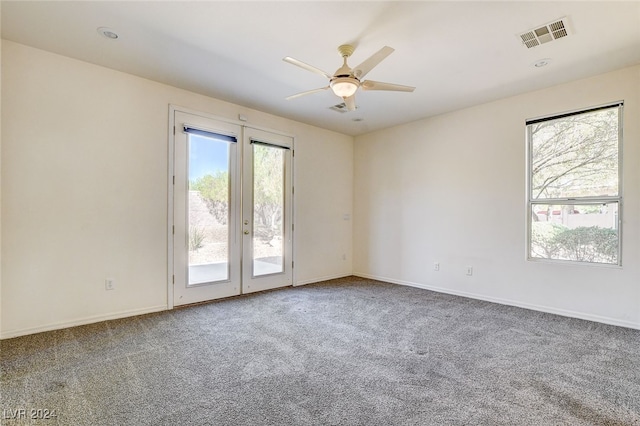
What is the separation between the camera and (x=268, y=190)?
4.95 meters

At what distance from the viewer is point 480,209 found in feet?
14.7

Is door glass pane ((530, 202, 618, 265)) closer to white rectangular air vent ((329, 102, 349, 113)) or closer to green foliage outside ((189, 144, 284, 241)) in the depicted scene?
white rectangular air vent ((329, 102, 349, 113))

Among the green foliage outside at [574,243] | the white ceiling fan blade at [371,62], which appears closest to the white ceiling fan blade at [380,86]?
the white ceiling fan blade at [371,62]

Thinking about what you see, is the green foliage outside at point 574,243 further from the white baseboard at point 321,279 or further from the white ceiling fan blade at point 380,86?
the white baseboard at point 321,279

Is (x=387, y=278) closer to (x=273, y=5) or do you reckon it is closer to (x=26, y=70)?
(x=273, y=5)

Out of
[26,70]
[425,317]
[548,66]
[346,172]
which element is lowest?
[425,317]

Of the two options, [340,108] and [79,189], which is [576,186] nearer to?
[340,108]

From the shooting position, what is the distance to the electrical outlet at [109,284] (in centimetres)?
347

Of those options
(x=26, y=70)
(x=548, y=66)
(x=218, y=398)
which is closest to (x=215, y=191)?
(x=26, y=70)

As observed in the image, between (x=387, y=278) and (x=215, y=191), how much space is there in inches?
132

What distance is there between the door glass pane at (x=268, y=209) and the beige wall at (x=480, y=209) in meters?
1.78

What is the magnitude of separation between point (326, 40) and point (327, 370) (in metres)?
2.89

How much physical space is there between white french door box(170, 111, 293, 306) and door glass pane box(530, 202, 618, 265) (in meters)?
3.60

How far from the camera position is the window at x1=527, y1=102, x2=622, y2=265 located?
351 centimetres
